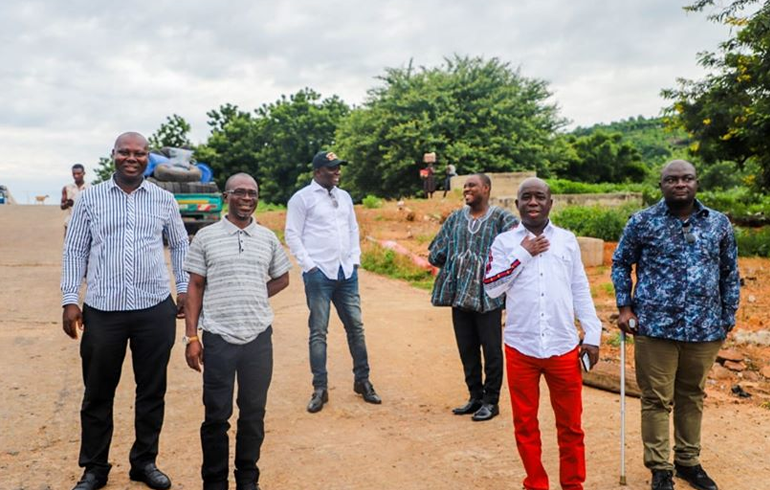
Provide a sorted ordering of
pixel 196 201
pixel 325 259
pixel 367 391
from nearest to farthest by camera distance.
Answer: pixel 325 259 → pixel 367 391 → pixel 196 201

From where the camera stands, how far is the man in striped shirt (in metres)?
3.51

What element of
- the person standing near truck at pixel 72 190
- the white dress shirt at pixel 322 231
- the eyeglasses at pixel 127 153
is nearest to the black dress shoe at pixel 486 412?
the white dress shirt at pixel 322 231

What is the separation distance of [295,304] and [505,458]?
5.60m

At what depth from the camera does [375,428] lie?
465cm

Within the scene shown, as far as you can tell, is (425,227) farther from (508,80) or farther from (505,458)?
(508,80)

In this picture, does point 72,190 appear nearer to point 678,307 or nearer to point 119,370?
point 119,370

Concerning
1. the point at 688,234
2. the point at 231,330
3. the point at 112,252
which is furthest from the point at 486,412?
the point at 112,252

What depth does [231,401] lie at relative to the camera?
11.3 feet

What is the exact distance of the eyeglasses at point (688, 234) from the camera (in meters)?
3.62

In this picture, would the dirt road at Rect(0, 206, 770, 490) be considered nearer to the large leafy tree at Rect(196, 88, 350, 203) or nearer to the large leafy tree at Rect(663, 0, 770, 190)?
the large leafy tree at Rect(663, 0, 770, 190)

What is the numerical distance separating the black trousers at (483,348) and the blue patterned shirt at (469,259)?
13cm

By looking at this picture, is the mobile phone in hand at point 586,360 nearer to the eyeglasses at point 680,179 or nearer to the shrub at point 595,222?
the eyeglasses at point 680,179

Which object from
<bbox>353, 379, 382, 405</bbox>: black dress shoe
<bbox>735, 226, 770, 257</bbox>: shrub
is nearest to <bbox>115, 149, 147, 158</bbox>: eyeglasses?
<bbox>353, 379, 382, 405</bbox>: black dress shoe

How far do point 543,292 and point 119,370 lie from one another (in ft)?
7.42
